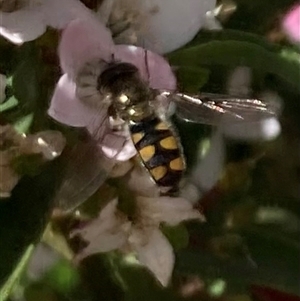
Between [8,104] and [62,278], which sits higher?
[8,104]

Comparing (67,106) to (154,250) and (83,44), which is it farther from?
(154,250)

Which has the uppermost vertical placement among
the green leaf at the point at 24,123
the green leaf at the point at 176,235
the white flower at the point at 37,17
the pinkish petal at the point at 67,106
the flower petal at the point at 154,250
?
the white flower at the point at 37,17

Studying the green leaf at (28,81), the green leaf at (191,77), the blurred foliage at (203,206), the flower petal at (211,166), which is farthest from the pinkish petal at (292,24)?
the green leaf at (28,81)

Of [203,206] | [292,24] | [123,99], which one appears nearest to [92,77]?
[123,99]

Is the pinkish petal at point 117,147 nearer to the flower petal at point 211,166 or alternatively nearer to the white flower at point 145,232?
the white flower at point 145,232

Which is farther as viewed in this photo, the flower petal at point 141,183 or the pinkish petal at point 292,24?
the pinkish petal at point 292,24

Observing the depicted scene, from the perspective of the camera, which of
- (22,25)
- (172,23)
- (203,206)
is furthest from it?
(203,206)

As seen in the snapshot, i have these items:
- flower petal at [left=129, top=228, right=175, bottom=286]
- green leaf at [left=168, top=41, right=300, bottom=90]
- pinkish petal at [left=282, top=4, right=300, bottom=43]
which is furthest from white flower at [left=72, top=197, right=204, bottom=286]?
pinkish petal at [left=282, top=4, right=300, bottom=43]

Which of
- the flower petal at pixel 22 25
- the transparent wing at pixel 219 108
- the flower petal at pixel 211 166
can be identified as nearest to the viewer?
the flower petal at pixel 22 25
